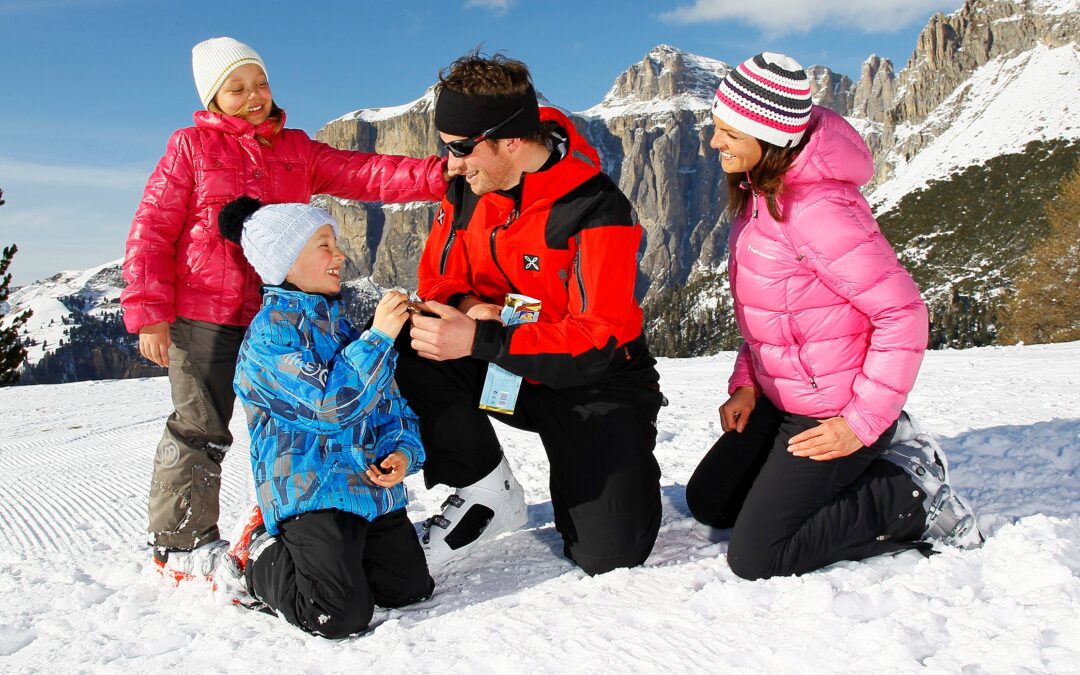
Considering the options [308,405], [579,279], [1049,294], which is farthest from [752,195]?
[1049,294]

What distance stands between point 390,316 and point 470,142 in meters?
0.97

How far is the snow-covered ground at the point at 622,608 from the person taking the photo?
2.21 meters

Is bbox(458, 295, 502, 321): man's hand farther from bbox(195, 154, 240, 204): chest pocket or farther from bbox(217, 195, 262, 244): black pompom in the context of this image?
bbox(195, 154, 240, 204): chest pocket

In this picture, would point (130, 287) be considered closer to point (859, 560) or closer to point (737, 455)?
point (737, 455)

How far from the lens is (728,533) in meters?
3.51

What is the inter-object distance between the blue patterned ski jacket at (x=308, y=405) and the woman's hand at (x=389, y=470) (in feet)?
0.11

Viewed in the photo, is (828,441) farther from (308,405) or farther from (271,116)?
(271,116)

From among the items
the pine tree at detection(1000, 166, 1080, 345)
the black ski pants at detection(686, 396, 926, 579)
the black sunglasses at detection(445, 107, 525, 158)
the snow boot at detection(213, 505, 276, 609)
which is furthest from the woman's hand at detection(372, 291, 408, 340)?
the pine tree at detection(1000, 166, 1080, 345)

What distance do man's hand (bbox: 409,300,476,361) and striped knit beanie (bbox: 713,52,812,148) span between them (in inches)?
54.3

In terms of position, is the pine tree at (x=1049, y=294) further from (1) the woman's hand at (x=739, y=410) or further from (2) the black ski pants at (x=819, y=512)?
(2) the black ski pants at (x=819, y=512)

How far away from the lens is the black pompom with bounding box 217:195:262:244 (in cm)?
309

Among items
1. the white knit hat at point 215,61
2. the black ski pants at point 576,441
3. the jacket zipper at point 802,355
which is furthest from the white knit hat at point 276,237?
the jacket zipper at point 802,355

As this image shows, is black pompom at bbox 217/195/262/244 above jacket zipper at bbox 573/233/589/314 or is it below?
above

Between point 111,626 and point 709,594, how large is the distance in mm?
2282
